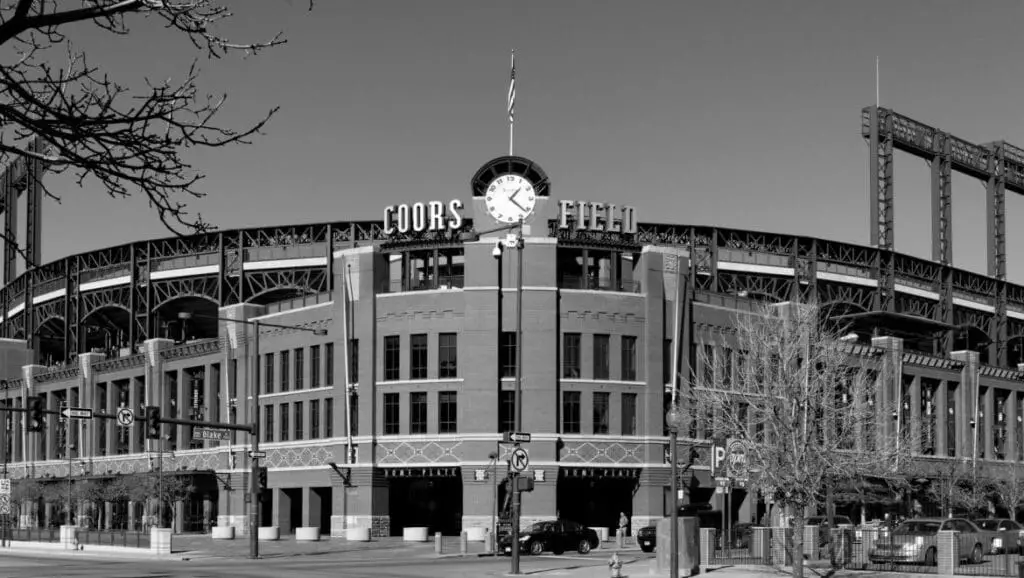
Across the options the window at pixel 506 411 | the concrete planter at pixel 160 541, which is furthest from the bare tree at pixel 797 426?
the concrete planter at pixel 160 541

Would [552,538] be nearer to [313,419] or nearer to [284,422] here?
[313,419]

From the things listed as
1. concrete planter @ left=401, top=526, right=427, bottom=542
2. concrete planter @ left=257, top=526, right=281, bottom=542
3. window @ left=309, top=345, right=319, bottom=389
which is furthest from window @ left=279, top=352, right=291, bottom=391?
concrete planter @ left=401, top=526, right=427, bottom=542

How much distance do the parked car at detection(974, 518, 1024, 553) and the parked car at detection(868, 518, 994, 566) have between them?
2.06m

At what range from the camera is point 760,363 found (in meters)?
55.6

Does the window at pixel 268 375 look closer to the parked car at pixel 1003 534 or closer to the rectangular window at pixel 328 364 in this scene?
the rectangular window at pixel 328 364

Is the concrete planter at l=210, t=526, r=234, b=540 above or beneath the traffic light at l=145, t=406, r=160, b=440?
beneath

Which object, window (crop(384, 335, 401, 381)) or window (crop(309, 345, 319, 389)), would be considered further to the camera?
window (crop(309, 345, 319, 389))

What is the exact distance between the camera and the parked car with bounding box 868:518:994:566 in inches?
1796

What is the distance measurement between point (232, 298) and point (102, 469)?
17.2 metres

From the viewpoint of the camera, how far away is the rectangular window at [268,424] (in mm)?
84938

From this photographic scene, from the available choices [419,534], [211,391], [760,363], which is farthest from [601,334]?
[211,391]

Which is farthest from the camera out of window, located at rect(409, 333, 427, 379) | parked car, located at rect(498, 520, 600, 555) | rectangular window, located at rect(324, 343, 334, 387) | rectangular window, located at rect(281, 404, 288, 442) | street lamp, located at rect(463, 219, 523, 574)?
rectangular window, located at rect(281, 404, 288, 442)

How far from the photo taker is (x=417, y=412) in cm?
7669

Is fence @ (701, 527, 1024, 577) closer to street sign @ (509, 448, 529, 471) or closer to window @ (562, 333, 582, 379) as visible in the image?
street sign @ (509, 448, 529, 471)
